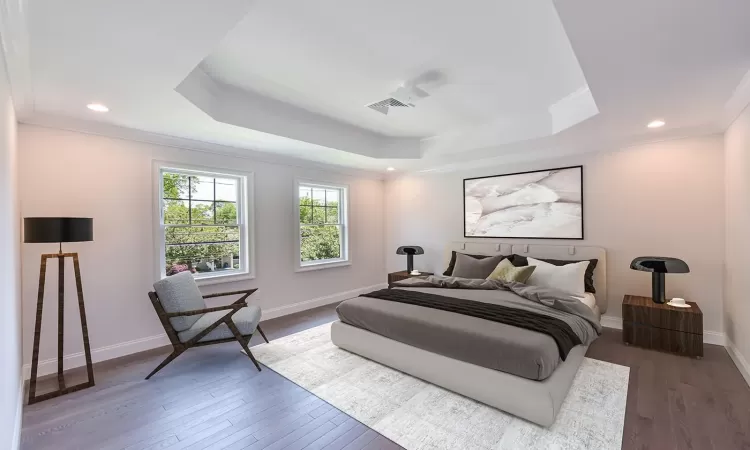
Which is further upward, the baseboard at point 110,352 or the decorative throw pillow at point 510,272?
the decorative throw pillow at point 510,272

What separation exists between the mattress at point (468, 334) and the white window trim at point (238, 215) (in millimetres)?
1715

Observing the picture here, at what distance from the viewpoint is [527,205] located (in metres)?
4.80

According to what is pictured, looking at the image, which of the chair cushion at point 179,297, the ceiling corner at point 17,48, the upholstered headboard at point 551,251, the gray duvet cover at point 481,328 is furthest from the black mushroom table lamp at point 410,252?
the ceiling corner at point 17,48

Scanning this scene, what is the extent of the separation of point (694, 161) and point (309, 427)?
4.76 m

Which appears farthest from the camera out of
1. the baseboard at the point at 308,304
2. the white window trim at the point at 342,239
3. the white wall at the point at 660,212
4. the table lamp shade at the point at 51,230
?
the white window trim at the point at 342,239

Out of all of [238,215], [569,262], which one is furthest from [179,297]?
[569,262]

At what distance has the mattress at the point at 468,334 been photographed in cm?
228

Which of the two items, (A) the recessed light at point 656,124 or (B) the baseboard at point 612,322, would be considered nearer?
(A) the recessed light at point 656,124

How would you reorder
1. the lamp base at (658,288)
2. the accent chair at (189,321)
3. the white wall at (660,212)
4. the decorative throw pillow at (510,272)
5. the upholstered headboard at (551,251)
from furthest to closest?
the upholstered headboard at (551,251) → the decorative throw pillow at (510,272) → the white wall at (660,212) → the lamp base at (658,288) → the accent chair at (189,321)

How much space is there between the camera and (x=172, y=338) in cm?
299

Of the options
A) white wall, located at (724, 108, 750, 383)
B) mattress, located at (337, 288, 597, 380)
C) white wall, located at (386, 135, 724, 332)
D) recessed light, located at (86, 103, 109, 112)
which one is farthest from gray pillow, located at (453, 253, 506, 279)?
recessed light, located at (86, 103, 109, 112)

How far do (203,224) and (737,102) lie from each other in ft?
17.9

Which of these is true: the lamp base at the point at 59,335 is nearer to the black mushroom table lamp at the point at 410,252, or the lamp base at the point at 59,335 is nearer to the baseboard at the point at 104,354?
the baseboard at the point at 104,354

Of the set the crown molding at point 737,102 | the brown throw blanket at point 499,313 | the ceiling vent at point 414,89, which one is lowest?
the brown throw blanket at point 499,313
